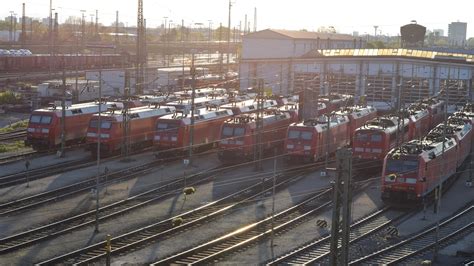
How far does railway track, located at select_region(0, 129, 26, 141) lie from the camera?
42000 millimetres

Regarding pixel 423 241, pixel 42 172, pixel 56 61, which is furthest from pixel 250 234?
pixel 56 61

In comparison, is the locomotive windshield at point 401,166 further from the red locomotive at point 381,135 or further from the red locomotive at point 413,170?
the red locomotive at point 381,135

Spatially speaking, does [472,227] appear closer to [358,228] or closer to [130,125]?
[358,228]

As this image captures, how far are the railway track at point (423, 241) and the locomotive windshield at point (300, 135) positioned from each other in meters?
8.67

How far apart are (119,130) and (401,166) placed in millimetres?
15244

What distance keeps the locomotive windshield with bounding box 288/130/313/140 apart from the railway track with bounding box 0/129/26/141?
17.5 metres

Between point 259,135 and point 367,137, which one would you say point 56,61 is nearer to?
point 259,135

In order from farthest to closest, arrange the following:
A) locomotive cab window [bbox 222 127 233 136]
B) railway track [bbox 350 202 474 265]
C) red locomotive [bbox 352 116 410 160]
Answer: locomotive cab window [bbox 222 127 233 136] → red locomotive [bbox 352 116 410 160] → railway track [bbox 350 202 474 265]

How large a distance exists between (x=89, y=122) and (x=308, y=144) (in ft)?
36.2

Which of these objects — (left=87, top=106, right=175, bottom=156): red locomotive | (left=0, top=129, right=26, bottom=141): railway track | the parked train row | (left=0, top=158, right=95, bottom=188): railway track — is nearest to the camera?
(left=0, top=158, right=95, bottom=188): railway track

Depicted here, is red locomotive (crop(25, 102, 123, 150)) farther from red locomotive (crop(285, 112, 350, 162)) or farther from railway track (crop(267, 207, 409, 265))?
railway track (crop(267, 207, 409, 265))

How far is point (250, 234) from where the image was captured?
23047 mm

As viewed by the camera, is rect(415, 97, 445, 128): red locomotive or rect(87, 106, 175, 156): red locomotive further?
rect(415, 97, 445, 128): red locomotive

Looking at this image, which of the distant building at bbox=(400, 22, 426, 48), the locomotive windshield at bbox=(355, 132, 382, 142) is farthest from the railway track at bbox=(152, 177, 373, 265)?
the distant building at bbox=(400, 22, 426, 48)
